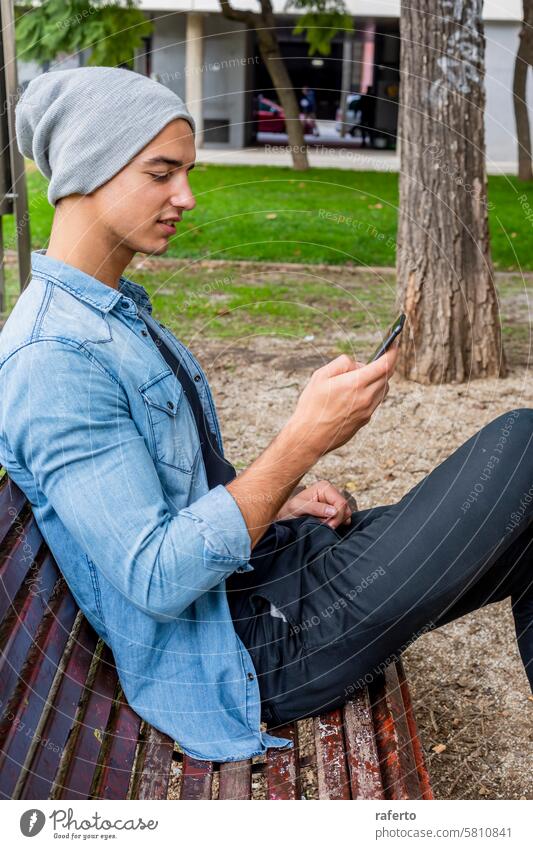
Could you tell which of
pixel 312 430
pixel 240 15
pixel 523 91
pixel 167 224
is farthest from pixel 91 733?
pixel 523 91

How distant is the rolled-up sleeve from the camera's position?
59.3 inches

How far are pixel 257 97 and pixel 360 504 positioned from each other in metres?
23.1

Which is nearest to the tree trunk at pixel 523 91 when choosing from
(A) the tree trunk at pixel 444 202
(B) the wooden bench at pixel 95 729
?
(A) the tree trunk at pixel 444 202

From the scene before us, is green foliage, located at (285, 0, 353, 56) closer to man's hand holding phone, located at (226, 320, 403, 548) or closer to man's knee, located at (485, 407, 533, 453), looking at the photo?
man's knee, located at (485, 407, 533, 453)

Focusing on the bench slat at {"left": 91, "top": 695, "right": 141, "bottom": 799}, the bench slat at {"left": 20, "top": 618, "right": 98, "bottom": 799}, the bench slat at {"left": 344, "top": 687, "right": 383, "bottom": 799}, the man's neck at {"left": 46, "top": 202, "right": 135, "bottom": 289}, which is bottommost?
the bench slat at {"left": 344, "top": 687, "right": 383, "bottom": 799}

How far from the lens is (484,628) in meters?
3.17

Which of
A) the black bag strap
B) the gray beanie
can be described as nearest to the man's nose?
the gray beanie

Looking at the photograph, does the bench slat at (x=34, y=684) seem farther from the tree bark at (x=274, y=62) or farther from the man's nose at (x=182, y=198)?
the tree bark at (x=274, y=62)

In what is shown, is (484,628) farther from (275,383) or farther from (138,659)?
(275,383)

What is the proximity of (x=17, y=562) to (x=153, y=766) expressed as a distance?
1.51ft

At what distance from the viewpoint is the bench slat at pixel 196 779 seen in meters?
1.70

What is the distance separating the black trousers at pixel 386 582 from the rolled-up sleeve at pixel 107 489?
33 centimetres

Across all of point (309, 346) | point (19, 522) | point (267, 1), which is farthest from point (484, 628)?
point (267, 1)

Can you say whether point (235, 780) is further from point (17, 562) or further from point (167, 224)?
point (167, 224)
